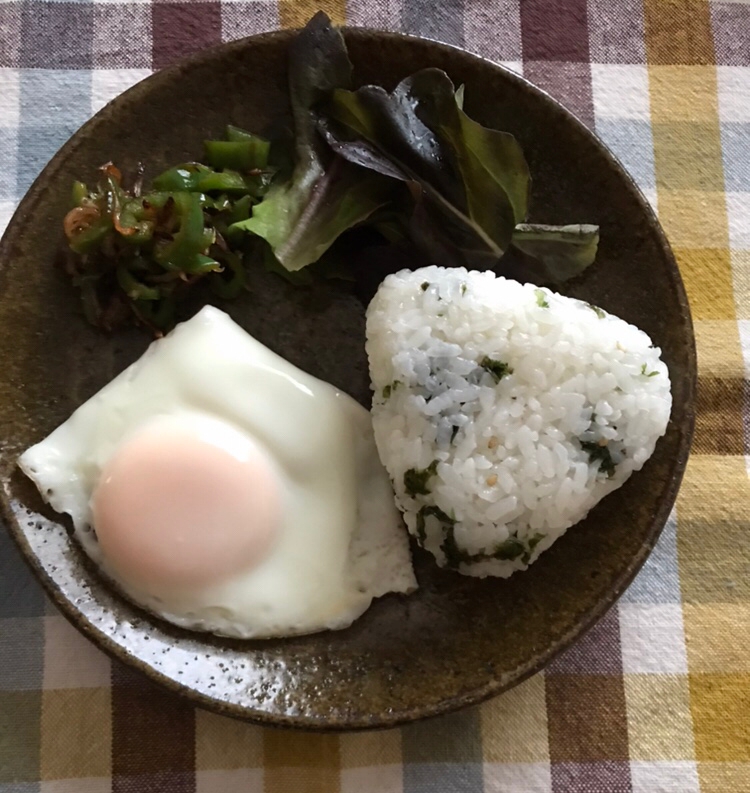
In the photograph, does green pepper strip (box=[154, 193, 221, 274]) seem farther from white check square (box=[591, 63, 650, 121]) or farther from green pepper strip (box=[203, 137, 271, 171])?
white check square (box=[591, 63, 650, 121])

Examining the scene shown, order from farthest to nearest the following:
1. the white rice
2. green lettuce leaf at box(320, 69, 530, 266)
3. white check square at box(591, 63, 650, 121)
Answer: white check square at box(591, 63, 650, 121) → green lettuce leaf at box(320, 69, 530, 266) → the white rice

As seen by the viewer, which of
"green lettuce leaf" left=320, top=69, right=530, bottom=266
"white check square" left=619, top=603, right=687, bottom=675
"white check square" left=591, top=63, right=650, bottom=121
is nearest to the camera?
"green lettuce leaf" left=320, top=69, right=530, bottom=266

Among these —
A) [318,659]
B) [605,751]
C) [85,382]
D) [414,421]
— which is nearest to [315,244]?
[414,421]

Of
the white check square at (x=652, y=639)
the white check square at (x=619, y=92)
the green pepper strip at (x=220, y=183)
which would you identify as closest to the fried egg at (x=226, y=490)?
the green pepper strip at (x=220, y=183)

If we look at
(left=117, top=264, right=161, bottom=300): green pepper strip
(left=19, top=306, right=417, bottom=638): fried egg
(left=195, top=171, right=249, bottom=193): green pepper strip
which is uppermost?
(left=195, top=171, right=249, bottom=193): green pepper strip

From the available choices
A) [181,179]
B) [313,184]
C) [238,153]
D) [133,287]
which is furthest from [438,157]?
[133,287]

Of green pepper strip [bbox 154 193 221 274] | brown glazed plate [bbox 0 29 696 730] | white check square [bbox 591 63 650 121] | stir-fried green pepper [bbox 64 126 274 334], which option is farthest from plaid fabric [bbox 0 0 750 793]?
green pepper strip [bbox 154 193 221 274]
